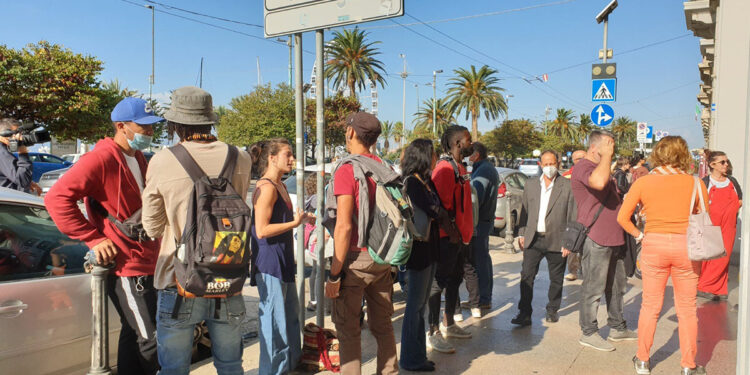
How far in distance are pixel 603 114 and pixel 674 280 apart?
8877mm

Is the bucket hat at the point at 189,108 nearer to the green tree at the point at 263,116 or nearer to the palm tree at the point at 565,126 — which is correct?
the green tree at the point at 263,116

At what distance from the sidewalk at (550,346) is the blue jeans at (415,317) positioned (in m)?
0.23

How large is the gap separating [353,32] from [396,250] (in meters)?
44.1

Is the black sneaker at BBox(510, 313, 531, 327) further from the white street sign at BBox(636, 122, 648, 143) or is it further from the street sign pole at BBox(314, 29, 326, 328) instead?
the white street sign at BBox(636, 122, 648, 143)

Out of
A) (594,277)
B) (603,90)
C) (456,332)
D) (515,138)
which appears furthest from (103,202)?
(515,138)

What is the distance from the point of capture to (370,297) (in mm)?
3527

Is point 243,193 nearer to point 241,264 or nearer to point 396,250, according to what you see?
point 241,264

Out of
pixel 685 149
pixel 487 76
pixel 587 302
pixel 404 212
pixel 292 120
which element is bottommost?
pixel 587 302

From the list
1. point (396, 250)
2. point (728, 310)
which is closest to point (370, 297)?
point (396, 250)

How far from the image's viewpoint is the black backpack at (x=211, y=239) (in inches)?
98.1

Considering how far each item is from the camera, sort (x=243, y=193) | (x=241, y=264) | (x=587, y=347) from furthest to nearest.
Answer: (x=587, y=347) < (x=243, y=193) < (x=241, y=264)

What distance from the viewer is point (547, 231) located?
545 centimetres

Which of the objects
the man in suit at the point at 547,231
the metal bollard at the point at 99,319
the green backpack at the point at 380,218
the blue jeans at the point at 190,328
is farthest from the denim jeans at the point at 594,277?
the metal bollard at the point at 99,319

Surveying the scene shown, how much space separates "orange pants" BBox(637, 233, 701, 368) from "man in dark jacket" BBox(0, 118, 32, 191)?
632 cm
